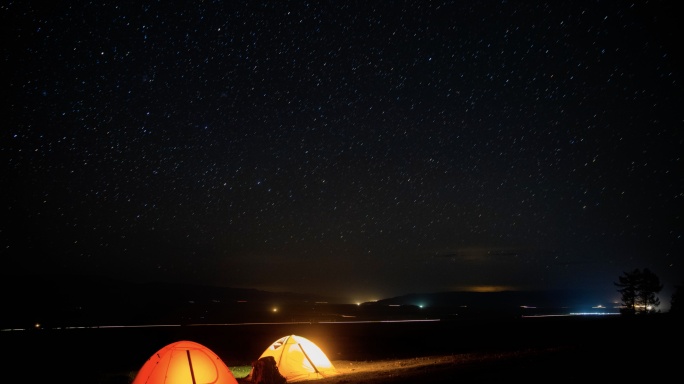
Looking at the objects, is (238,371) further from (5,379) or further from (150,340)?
(150,340)

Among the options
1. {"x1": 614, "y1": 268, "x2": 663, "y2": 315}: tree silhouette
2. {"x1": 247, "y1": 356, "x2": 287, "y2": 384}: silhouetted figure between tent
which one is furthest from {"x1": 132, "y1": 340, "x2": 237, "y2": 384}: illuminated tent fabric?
{"x1": 614, "y1": 268, "x2": 663, "y2": 315}: tree silhouette

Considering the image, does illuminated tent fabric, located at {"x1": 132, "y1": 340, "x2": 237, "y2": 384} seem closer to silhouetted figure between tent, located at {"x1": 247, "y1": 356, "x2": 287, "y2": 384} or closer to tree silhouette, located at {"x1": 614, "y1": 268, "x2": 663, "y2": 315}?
silhouetted figure between tent, located at {"x1": 247, "y1": 356, "x2": 287, "y2": 384}

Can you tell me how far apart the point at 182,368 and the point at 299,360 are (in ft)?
14.8

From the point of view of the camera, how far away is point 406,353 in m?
23.2

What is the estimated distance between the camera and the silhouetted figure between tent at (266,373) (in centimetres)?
1391

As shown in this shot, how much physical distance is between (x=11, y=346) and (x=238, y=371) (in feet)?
57.7

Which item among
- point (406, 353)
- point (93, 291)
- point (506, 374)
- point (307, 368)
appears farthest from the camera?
point (93, 291)

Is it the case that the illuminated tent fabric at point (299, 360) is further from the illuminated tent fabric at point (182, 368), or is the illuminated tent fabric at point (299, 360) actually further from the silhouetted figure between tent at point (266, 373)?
the illuminated tent fabric at point (182, 368)

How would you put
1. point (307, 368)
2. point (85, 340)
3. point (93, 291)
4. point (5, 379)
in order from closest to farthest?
point (307, 368) < point (5, 379) < point (85, 340) < point (93, 291)

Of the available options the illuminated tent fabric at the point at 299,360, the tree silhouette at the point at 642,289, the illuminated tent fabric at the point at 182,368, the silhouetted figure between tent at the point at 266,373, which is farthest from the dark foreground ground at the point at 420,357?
the tree silhouette at the point at 642,289

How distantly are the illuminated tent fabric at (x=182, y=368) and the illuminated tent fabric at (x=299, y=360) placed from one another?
9.95 feet

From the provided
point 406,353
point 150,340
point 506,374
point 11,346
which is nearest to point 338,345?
point 406,353

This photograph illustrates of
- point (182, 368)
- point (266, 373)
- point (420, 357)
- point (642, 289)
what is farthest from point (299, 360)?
point (642, 289)

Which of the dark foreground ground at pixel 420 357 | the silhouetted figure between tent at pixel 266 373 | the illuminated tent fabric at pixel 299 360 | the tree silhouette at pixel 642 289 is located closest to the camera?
the dark foreground ground at pixel 420 357
